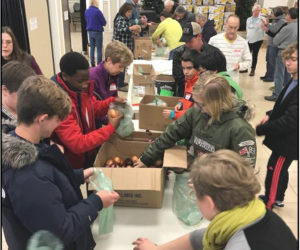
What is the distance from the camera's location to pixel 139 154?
2.03m

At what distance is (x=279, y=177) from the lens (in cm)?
250

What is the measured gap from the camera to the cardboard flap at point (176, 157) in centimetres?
159

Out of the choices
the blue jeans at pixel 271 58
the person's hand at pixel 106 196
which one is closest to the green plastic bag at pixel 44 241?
the person's hand at pixel 106 196

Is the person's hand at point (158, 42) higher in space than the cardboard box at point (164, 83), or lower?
higher

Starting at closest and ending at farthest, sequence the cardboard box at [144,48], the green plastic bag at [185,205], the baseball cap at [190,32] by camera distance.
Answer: the green plastic bag at [185,205] → the baseball cap at [190,32] → the cardboard box at [144,48]

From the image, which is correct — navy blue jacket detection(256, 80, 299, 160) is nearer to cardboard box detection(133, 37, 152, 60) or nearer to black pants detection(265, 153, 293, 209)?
black pants detection(265, 153, 293, 209)

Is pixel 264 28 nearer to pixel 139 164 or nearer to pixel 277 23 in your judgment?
pixel 277 23

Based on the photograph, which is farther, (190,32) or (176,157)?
(190,32)

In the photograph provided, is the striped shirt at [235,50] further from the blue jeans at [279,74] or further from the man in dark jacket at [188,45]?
the blue jeans at [279,74]

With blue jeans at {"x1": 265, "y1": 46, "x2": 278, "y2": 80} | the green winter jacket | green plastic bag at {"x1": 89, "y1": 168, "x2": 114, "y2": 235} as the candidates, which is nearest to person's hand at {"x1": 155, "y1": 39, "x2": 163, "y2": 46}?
blue jeans at {"x1": 265, "y1": 46, "x2": 278, "y2": 80}

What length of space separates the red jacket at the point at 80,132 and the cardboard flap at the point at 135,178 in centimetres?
35

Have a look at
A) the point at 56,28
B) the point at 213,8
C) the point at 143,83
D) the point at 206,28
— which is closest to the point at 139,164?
the point at 143,83

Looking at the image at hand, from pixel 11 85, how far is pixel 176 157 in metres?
0.96

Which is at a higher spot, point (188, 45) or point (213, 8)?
point (213, 8)
